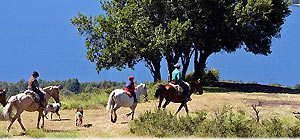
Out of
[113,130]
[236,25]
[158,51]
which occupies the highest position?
[236,25]

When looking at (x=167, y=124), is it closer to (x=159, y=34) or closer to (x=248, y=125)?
(x=248, y=125)

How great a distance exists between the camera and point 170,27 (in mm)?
33969

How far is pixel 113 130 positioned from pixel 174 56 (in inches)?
973

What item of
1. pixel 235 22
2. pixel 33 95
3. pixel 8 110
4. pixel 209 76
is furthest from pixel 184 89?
pixel 209 76

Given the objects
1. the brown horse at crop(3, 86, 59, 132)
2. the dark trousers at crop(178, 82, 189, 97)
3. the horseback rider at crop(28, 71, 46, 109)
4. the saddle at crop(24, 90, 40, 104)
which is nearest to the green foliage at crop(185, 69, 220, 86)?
the dark trousers at crop(178, 82, 189, 97)

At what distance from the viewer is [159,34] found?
111 feet

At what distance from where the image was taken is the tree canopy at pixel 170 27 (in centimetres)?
3459

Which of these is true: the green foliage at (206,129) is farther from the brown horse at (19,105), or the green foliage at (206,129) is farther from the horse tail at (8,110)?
the horse tail at (8,110)

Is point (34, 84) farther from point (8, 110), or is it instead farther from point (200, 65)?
point (200, 65)

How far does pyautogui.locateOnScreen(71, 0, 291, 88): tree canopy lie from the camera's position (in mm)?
34594

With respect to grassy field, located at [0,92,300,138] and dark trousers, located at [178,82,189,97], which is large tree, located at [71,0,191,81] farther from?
dark trousers, located at [178,82,189,97]

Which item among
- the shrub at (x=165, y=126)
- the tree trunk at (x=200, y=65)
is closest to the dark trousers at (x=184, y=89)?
the shrub at (x=165, y=126)

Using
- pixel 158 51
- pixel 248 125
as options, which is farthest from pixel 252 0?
pixel 248 125

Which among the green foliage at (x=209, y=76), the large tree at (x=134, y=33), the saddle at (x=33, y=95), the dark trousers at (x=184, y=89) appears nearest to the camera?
the saddle at (x=33, y=95)
